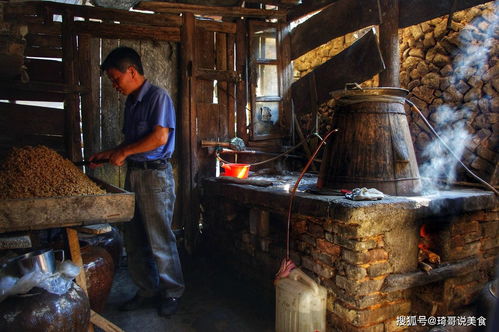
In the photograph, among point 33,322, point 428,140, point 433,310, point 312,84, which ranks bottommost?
point 433,310

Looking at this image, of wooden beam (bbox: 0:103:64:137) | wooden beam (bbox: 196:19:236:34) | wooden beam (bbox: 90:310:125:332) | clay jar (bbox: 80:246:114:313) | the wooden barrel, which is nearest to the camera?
wooden beam (bbox: 90:310:125:332)

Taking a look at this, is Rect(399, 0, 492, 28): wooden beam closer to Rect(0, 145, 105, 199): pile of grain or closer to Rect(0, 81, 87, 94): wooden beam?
Rect(0, 145, 105, 199): pile of grain

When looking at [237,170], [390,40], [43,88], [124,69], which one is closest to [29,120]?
[43,88]

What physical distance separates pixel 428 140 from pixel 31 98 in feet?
16.4

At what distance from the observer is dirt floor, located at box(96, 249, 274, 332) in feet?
12.2

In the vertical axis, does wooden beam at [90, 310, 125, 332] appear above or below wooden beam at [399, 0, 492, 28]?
below

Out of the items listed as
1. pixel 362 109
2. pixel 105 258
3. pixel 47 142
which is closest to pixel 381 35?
pixel 362 109

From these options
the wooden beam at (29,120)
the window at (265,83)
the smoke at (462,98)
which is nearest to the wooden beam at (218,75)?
the window at (265,83)

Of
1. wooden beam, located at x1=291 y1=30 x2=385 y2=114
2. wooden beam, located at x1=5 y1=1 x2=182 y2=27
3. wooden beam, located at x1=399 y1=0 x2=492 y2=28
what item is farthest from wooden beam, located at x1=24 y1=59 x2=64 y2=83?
wooden beam, located at x1=399 y1=0 x2=492 y2=28

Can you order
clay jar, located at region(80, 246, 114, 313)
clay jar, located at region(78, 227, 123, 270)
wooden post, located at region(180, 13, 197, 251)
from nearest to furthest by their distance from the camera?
clay jar, located at region(80, 246, 114, 313), clay jar, located at region(78, 227, 123, 270), wooden post, located at region(180, 13, 197, 251)

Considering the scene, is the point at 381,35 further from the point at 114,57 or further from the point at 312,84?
the point at 114,57

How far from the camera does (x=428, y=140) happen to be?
464 centimetres

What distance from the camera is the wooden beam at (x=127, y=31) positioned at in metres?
5.03

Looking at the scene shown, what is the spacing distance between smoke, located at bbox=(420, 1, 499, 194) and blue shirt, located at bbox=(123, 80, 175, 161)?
275 centimetres
